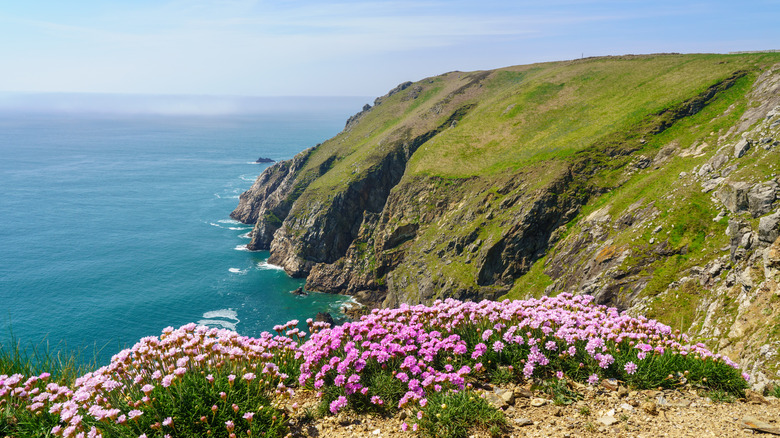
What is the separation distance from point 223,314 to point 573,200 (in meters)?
63.7

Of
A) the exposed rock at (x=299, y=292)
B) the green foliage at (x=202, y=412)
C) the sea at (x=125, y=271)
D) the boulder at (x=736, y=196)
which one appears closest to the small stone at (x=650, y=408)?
the green foliage at (x=202, y=412)

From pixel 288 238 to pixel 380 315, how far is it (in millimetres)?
97067

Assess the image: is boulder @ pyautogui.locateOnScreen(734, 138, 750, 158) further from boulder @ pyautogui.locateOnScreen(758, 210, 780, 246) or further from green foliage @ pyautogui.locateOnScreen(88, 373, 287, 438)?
green foliage @ pyautogui.locateOnScreen(88, 373, 287, 438)

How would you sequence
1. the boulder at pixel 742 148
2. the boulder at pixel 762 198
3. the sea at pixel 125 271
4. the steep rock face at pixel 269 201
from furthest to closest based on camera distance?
the steep rock face at pixel 269 201, the sea at pixel 125 271, the boulder at pixel 742 148, the boulder at pixel 762 198

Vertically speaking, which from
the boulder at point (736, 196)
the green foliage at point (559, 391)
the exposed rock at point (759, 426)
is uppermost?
the boulder at point (736, 196)

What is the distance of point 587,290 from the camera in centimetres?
4072

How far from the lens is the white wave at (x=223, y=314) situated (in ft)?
236

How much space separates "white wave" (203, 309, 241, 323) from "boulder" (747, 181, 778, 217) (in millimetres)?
70681

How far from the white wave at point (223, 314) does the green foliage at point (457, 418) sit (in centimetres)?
7069

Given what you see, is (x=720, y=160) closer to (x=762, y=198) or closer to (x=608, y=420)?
(x=762, y=198)

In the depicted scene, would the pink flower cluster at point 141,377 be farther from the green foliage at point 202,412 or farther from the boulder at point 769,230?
the boulder at point 769,230

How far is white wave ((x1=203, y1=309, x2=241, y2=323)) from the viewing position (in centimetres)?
7194

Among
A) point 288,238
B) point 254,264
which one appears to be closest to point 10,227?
point 254,264

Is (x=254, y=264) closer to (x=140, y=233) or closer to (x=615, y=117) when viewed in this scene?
(x=140, y=233)
